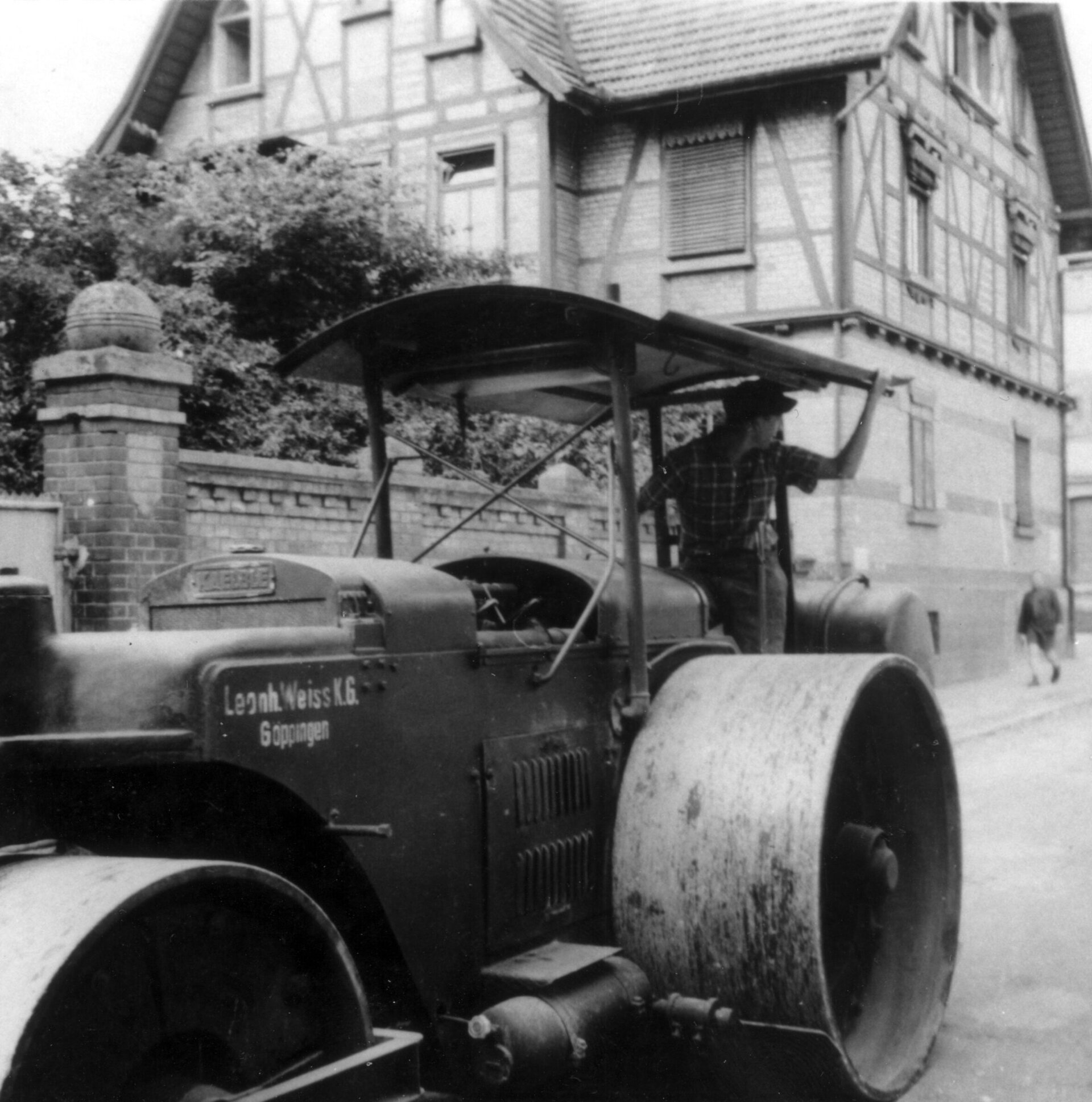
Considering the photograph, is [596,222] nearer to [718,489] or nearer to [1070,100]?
[1070,100]

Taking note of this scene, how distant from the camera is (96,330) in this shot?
7.31m

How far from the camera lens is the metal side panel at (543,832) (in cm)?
351

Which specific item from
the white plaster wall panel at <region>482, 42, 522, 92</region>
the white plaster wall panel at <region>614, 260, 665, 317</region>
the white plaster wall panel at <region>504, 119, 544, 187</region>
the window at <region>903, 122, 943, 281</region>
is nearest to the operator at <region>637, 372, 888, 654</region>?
the white plaster wall panel at <region>614, 260, 665, 317</region>

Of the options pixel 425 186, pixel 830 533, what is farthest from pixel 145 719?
pixel 425 186

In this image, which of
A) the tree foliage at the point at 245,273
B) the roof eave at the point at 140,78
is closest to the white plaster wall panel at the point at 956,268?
the tree foliage at the point at 245,273

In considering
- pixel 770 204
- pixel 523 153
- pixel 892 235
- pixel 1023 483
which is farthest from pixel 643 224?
pixel 1023 483

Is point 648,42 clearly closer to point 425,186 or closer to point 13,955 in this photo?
point 425,186

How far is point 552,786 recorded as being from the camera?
3736 millimetres

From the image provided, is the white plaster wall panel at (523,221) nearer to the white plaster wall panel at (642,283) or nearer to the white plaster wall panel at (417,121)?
the white plaster wall panel at (642,283)

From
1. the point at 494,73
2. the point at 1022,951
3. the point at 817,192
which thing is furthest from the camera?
the point at 494,73

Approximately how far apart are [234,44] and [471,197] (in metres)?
4.55

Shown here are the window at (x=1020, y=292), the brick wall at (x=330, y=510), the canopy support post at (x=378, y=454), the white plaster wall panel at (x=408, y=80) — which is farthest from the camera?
the window at (x=1020, y=292)

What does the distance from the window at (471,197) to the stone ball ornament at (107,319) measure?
10.2 meters

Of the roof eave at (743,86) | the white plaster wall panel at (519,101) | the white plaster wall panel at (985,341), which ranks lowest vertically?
the white plaster wall panel at (985,341)
